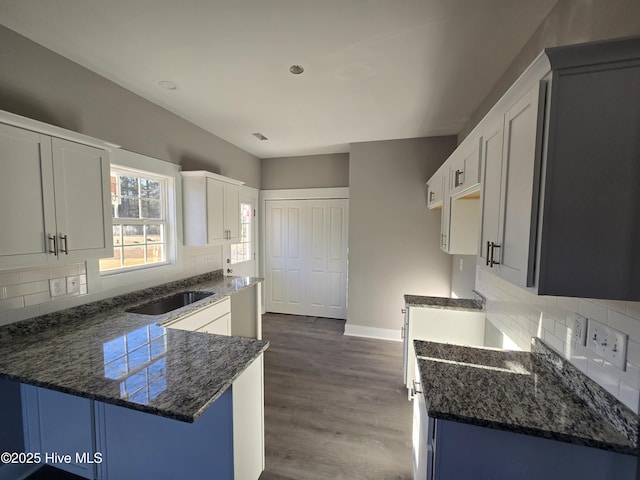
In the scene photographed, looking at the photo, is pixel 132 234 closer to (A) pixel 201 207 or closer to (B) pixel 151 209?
(B) pixel 151 209

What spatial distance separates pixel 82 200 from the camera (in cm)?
168

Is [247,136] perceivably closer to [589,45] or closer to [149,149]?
[149,149]

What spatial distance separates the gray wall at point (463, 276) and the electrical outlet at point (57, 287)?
3276mm

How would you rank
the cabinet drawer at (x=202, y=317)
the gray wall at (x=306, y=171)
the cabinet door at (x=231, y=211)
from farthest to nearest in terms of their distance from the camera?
the gray wall at (x=306, y=171) → the cabinet door at (x=231, y=211) → the cabinet drawer at (x=202, y=317)

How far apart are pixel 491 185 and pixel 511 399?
3.12 ft

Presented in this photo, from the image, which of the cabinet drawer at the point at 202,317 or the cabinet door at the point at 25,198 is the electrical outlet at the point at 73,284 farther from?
the cabinet drawer at the point at 202,317

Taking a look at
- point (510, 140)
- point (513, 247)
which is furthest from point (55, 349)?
point (510, 140)

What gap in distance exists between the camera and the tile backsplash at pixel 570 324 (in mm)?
872

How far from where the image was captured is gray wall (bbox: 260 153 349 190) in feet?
14.0

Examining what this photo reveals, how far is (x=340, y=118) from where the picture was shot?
9.29ft

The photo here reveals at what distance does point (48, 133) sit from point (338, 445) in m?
2.67

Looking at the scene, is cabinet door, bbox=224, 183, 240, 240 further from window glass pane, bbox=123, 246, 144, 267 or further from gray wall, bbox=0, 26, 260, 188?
window glass pane, bbox=123, 246, 144, 267

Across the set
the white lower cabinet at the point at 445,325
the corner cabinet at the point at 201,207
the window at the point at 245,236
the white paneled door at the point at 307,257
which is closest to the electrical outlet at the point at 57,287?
the corner cabinet at the point at 201,207
